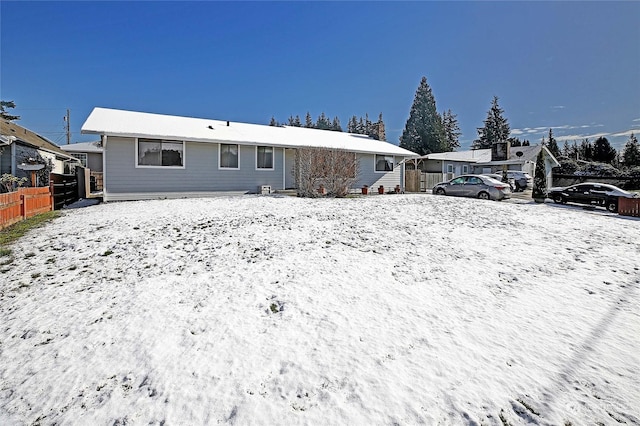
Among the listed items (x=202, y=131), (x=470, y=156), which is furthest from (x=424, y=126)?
(x=202, y=131)

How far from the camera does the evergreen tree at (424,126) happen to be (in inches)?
1810

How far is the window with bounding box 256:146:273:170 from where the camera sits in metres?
16.0

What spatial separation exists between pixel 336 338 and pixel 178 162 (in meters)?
12.9

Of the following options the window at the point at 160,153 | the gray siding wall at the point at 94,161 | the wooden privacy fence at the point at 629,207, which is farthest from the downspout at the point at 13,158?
the wooden privacy fence at the point at 629,207

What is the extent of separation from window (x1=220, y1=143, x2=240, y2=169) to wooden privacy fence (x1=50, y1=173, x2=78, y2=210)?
5.90 m

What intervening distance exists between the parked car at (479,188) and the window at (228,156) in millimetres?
11800

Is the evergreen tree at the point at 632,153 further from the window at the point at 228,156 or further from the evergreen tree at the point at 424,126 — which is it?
the window at the point at 228,156

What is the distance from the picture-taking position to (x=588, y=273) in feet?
18.2

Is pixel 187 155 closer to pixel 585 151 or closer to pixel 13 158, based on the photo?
pixel 13 158

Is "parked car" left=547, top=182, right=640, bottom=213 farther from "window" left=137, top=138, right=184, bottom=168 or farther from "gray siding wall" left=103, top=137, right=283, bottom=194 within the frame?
"window" left=137, top=138, right=184, bottom=168

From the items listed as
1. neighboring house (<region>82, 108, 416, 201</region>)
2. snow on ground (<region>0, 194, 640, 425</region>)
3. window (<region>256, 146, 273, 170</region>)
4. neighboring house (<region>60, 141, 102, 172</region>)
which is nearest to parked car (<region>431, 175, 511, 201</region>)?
neighboring house (<region>82, 108, 416, 201</region>)

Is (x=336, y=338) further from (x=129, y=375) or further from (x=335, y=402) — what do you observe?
(x=129, y=375)

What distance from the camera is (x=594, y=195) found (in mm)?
15828

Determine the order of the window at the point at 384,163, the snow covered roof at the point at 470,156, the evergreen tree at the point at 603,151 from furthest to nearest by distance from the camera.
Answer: the evergreen tree at the point at 603,151 < the snow covered roof at the point at 470,156 < the window at the point at 384,163
